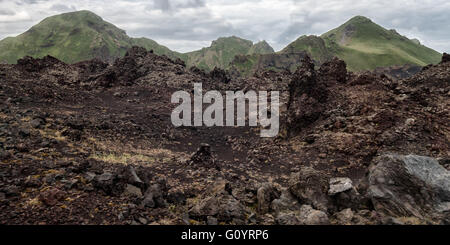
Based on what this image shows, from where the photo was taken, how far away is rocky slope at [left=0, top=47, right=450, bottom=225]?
842cm

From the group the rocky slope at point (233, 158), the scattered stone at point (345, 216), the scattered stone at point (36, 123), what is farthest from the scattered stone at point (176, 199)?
the scattered stone at point (36, 123)

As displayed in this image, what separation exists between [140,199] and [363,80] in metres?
23.7

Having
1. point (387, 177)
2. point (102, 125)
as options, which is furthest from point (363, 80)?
point (102, 125)

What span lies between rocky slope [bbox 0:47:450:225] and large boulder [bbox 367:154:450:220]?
0.11 ft

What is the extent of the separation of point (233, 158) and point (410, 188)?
41.6ft

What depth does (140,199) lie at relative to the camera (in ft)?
28.8

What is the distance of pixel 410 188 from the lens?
9.33 meters

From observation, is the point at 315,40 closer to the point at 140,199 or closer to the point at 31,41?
the point at 140,199

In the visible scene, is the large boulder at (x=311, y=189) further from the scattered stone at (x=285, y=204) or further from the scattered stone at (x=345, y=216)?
the scattered stone at (x=345, y=216)

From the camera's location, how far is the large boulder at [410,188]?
8.77 metres

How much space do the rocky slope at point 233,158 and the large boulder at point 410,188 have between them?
1.4 inches

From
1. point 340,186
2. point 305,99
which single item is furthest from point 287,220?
point 305,99

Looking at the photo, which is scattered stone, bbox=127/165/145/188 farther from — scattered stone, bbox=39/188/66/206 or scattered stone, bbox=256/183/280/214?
scattered stone, bbox=256/183/280/214
